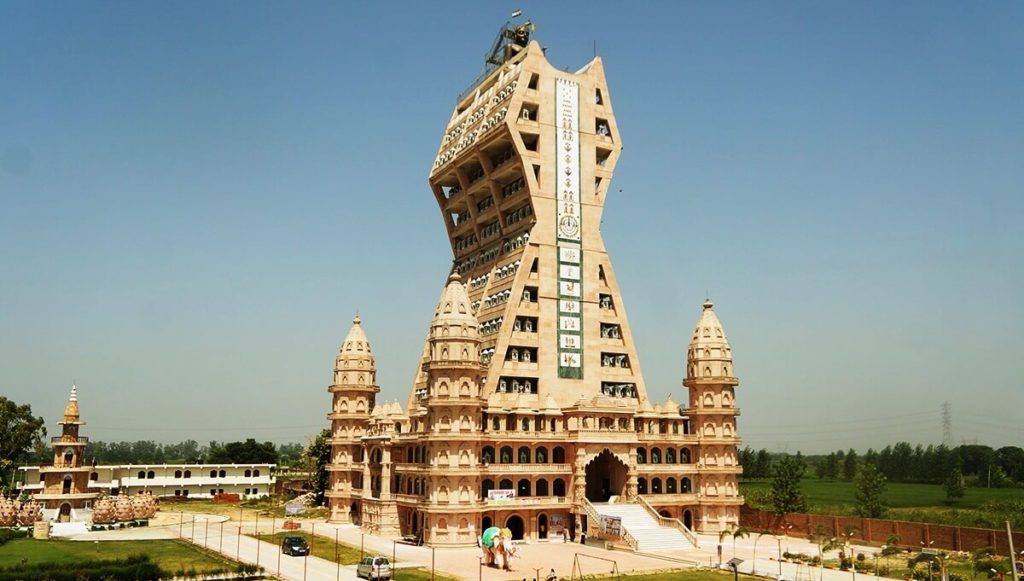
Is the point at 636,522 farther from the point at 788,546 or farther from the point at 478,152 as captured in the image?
the point at 478,152

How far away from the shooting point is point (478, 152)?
102 metres

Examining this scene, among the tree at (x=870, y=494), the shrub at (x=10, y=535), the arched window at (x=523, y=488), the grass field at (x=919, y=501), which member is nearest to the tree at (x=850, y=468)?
the grass field at (x=919, y=501)

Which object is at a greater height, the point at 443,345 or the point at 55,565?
the point at 443,345

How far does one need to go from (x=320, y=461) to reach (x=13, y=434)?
38459 mm

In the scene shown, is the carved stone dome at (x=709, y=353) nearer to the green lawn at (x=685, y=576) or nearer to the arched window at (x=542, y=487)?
the arched window at (x=542, y=487)

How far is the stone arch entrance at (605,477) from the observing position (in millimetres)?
86812

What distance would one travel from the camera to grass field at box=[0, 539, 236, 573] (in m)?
62.6

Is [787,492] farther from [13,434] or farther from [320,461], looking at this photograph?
[13,434]

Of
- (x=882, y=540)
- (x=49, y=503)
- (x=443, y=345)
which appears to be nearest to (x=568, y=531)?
(x=443, y=345)

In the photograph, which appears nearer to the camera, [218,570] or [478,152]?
[218,570]

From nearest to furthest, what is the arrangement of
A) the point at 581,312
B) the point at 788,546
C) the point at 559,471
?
the point at 788,546 → the point at 559,471 → the point at 581,312

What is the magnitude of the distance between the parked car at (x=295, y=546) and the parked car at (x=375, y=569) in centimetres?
1215

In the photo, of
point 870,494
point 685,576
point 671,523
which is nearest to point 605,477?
point 671,523

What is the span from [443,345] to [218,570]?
2911 cm
